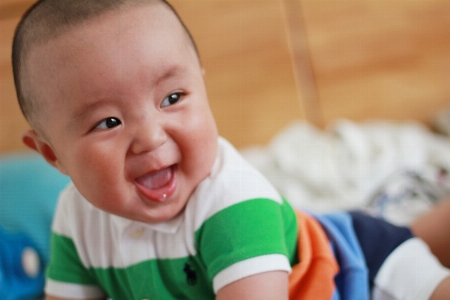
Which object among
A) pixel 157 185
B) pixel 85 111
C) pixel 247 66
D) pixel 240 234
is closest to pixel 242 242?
pixel 240 234

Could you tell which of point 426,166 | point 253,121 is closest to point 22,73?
point 426,166

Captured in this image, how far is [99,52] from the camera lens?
1.61ft

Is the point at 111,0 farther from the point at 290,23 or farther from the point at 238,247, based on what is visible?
the point at 290,23

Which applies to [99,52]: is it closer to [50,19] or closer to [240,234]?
[50,19]

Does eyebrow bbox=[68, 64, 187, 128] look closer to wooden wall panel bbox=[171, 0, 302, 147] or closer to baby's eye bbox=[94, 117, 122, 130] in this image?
baby's eye bbox=[94, 117, 122, 130]

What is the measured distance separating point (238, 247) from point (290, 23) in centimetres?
108

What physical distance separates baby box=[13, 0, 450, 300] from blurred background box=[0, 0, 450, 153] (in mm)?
840

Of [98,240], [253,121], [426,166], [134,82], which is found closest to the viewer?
[134,82]

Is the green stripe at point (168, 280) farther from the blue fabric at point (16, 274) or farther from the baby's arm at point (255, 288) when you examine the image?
the blue fabric at point (16, 274)

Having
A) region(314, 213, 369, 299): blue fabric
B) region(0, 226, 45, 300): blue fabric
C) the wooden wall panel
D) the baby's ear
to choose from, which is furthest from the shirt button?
the wooden wall panel

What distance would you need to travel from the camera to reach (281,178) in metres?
1.19

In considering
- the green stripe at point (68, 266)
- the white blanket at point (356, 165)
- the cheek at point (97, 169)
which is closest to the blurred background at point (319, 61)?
the white blanket at point (356, 165)

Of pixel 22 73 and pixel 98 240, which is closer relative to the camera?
pixel 22 73

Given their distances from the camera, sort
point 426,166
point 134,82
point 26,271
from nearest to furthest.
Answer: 1. point 134,82
2. point 26,271
3. point 426,166
